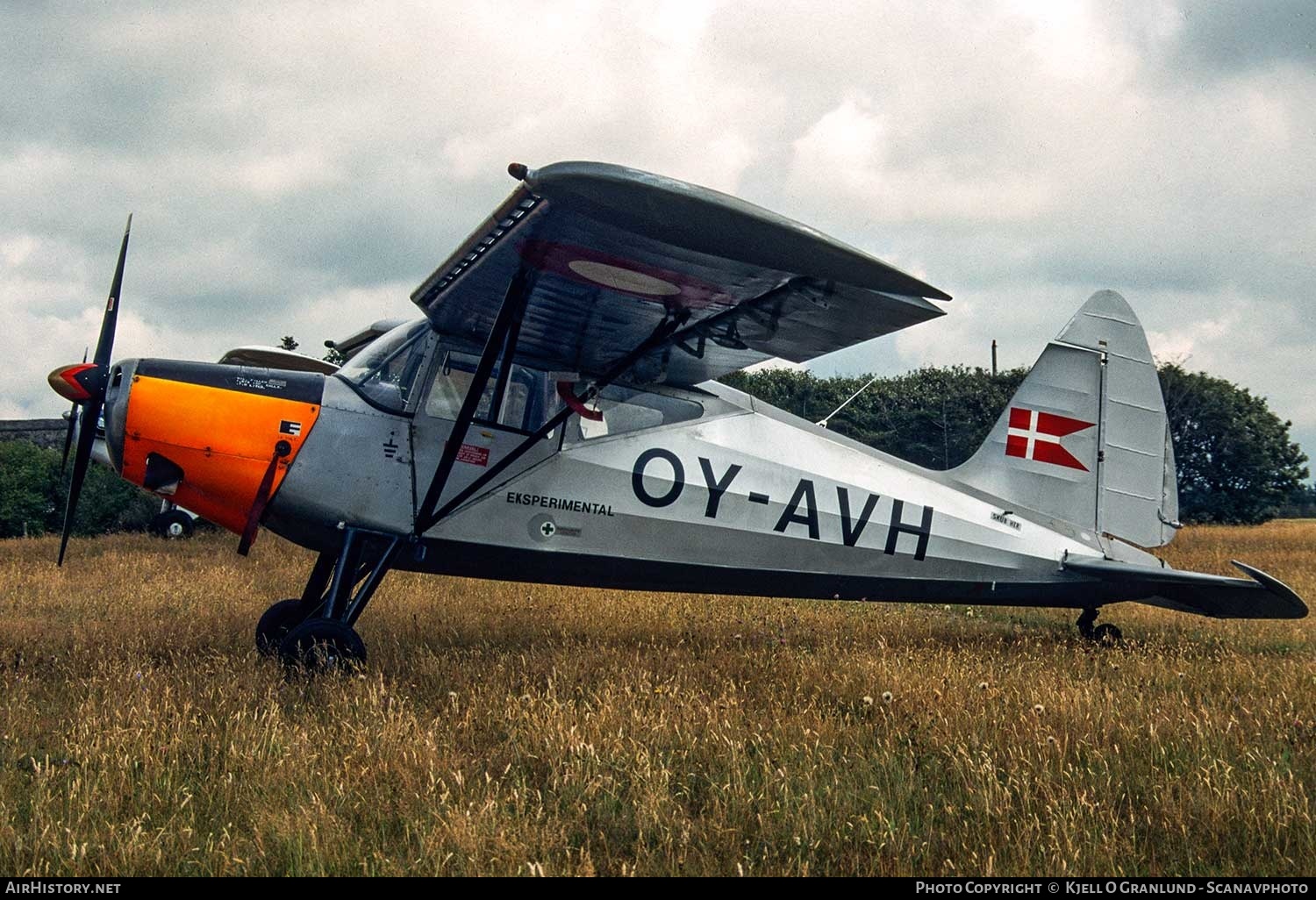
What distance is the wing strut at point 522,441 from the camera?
5.91 metres

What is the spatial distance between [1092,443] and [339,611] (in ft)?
20.6

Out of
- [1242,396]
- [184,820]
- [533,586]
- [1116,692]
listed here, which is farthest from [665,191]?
[1242,396]

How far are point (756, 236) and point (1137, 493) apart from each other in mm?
5195

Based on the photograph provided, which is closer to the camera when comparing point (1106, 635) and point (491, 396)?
point (491, 396)

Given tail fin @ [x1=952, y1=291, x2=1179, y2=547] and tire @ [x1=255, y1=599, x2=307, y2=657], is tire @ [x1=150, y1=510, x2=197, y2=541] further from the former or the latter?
tail fin @ [x1=952, y1=291, x2=1179, y2=547]

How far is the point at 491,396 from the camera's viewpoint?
21.0 ft

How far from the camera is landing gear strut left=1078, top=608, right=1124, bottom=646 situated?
7.95 metres

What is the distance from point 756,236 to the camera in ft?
15.1

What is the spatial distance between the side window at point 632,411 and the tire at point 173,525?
1411 centimetres

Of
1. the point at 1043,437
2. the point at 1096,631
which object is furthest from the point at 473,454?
the point at 1096,631

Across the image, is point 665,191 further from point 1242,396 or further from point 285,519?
point 1242,396

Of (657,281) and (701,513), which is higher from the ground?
(657,281)

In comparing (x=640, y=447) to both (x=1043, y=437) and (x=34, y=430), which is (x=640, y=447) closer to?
(x=1043, y=437)
